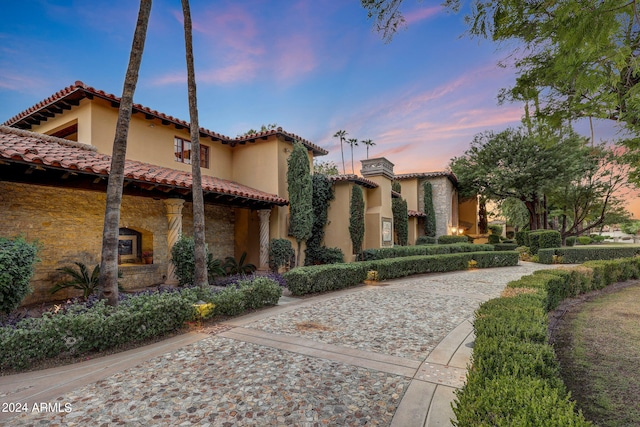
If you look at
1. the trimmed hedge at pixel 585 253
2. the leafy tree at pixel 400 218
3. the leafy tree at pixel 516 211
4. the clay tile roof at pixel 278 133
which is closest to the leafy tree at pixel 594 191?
the leafy tree at pixel 516 211

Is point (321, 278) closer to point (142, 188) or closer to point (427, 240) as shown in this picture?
point (142, 188)

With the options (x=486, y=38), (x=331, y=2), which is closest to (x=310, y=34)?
(x=331, y=2)

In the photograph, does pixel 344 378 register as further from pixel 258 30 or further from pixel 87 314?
pixel 258 30

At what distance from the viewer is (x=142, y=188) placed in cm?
888

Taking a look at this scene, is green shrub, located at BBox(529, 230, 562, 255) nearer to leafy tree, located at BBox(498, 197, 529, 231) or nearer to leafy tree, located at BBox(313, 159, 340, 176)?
leafy tree, located at BBox(498, 197, 529, 231)

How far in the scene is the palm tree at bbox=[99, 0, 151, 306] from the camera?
5.42 meters

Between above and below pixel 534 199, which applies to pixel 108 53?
above

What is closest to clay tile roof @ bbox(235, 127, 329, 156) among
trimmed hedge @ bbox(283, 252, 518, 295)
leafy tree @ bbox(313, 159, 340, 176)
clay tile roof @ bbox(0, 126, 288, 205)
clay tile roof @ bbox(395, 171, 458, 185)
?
clay tile roof @ bbox(0, 126, 288, 205)

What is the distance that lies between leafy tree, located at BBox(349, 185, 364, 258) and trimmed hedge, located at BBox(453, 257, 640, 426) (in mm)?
9714

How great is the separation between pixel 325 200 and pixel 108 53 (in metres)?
10.4

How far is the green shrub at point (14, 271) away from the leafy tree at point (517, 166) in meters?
26.7

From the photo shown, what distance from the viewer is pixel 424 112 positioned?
42.2 ft

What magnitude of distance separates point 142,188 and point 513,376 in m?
9.76

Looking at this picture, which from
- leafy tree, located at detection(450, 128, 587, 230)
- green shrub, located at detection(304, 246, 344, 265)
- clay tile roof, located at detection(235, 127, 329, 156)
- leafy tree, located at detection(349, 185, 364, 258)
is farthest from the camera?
leafy tree, located at detection(450, 128, 587, 230)
